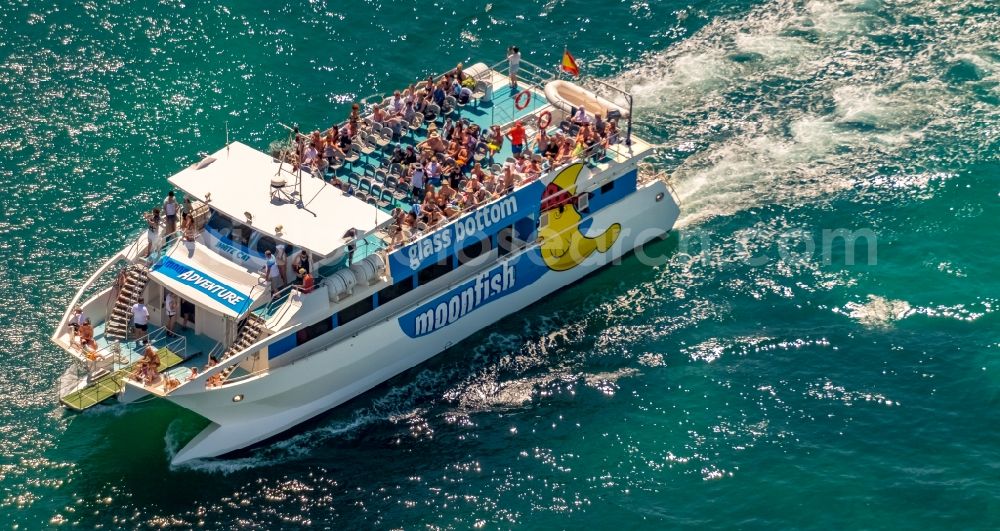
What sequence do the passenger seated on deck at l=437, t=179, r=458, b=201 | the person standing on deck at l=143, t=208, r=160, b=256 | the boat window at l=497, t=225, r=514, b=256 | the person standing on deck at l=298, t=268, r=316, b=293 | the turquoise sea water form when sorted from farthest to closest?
the boat window at l=497, t=225, r=514, b=256, the passenger seated on deck at l=437, t=179, r=458, b=201, the person standing on deck at l=143, t=208, r=160, b=256, the person standing on deck at l=298, t=268, r=316, b=293, the turquoise sea water

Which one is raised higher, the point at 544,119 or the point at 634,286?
the point at 544,119

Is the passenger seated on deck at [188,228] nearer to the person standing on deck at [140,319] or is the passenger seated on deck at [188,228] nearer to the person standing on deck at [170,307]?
the person standing on deck at [170,307]

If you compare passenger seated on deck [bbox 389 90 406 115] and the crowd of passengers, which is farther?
passenger seated on deck [bbox 389 90 406 115]

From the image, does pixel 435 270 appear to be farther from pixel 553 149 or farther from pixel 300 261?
pixel 553 149

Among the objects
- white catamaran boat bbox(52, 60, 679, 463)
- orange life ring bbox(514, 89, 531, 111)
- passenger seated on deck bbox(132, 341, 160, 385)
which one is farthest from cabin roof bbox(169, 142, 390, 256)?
orange life ring bbox(514, 89, 531, 111)

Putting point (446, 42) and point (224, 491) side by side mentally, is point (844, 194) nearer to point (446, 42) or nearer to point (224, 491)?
point (446, 42)

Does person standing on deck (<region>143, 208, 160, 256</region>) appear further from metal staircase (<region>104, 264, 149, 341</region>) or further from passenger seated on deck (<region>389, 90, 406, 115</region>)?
passenger seated on deck (<region>389, 90, 406, 115</region>)

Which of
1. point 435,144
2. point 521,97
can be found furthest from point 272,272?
point 521,97
